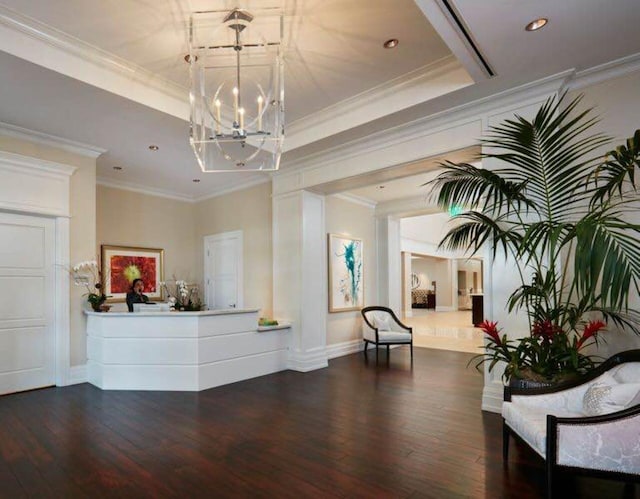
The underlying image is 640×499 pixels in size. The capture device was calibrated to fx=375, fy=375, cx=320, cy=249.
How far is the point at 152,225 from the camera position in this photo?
738cm

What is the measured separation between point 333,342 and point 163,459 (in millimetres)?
4242

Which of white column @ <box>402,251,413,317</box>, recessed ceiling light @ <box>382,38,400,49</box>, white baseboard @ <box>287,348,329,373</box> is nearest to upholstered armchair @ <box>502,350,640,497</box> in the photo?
recessed ceiling light @ <box>382,38,400,49</box>

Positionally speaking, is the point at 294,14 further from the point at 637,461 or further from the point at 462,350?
the point at 462,350

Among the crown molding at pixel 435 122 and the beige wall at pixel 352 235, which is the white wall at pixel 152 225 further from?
the crown molding at pixel 435 122

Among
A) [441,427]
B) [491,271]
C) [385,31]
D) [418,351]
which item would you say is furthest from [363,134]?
[418,351]

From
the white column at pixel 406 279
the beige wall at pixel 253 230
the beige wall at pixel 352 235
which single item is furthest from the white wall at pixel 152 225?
the white column at pixel 406 279

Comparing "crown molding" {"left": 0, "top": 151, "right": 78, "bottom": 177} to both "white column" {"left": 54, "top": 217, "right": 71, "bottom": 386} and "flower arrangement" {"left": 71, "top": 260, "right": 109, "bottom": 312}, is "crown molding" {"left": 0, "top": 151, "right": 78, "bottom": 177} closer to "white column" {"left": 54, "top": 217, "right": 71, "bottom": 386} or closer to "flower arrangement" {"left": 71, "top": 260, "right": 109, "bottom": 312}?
"white column" {"left": 54, "top": 217, "right": 71, "bottom": 386}

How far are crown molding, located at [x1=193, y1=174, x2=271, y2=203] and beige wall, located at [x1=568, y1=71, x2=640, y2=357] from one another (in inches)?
180

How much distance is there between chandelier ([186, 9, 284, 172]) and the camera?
3.15 meters

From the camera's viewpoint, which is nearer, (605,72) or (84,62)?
(605,72)

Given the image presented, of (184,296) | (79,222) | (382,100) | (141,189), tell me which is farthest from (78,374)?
(382,100)

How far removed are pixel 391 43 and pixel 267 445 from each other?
12.0ft

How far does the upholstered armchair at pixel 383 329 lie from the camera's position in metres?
6.67

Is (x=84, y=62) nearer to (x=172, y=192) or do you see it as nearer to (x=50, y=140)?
(x=50, y=140)
